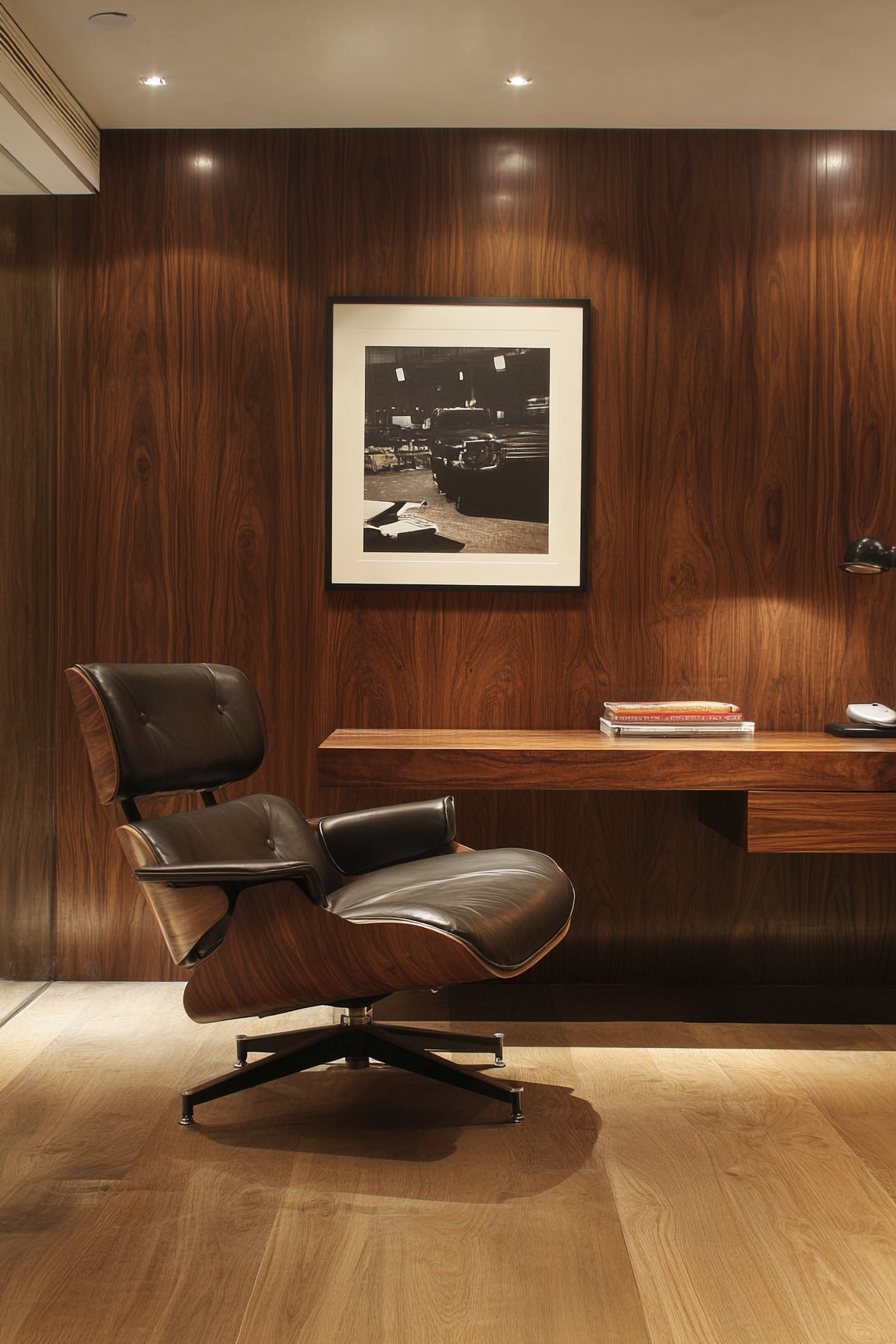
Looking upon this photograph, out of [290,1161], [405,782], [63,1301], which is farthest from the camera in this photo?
[405,782]

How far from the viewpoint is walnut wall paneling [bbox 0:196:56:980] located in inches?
114

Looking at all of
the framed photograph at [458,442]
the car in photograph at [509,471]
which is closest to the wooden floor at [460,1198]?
the framed photograph at [458,442]

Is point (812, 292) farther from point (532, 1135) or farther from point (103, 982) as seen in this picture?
point (103, 982)

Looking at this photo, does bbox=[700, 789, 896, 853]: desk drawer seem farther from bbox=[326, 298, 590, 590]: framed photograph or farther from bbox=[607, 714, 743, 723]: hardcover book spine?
bbox=[326, 298, 590, 590]: framed photograph

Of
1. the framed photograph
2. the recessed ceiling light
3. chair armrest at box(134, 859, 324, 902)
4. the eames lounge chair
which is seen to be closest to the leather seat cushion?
the eames lounge chair

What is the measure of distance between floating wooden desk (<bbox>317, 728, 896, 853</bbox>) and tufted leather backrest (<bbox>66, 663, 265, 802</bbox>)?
226 millimetres

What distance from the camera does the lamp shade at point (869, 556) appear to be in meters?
2.96

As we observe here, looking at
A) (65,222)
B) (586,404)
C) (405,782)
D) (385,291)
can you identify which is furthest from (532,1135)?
(65,222)

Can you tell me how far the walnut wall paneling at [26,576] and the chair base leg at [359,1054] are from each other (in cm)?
100

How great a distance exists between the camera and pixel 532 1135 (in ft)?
7.02

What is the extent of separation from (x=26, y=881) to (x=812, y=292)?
2.83 meters

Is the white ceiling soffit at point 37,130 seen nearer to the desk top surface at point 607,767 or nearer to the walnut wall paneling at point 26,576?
the walnut wall paneling at point 26,576

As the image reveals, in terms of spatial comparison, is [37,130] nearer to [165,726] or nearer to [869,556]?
[165,726]

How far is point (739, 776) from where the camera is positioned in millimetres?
2660
